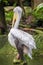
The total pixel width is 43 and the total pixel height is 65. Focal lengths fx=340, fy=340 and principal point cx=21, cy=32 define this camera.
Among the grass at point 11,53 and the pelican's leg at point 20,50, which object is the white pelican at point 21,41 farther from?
the grass at point 11,53

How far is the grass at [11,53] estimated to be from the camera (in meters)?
7.29

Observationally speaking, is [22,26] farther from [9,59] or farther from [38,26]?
[9,59]

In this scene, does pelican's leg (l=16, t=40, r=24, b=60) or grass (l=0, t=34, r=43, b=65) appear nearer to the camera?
pelican's leg (l=16, t=40, r=24, b=60)

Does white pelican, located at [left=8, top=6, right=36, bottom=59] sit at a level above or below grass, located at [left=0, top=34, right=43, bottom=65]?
above

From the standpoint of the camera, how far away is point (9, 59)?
754 centimetres

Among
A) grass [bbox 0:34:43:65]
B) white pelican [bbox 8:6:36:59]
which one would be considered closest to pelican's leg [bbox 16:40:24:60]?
white pelican [bbox 8:6:36:59]

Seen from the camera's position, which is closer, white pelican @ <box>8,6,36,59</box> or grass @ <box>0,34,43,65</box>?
white pelican @ <box>8,6,36,59</box>

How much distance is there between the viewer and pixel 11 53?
823cm

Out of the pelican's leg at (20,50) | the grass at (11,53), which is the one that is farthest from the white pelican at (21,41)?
the grass at (11,53)

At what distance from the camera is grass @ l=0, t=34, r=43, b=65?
23.9ft

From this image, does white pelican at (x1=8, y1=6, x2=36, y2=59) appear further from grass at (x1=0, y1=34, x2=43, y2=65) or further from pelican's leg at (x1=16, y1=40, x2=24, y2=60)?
grass at (x1=0, y1=34, x2=43, y2=65)

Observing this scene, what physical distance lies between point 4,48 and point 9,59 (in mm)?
945

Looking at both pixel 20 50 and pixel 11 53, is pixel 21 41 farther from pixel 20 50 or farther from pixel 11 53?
pixel 11 53

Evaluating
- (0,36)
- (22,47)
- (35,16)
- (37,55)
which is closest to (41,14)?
(35,16)
